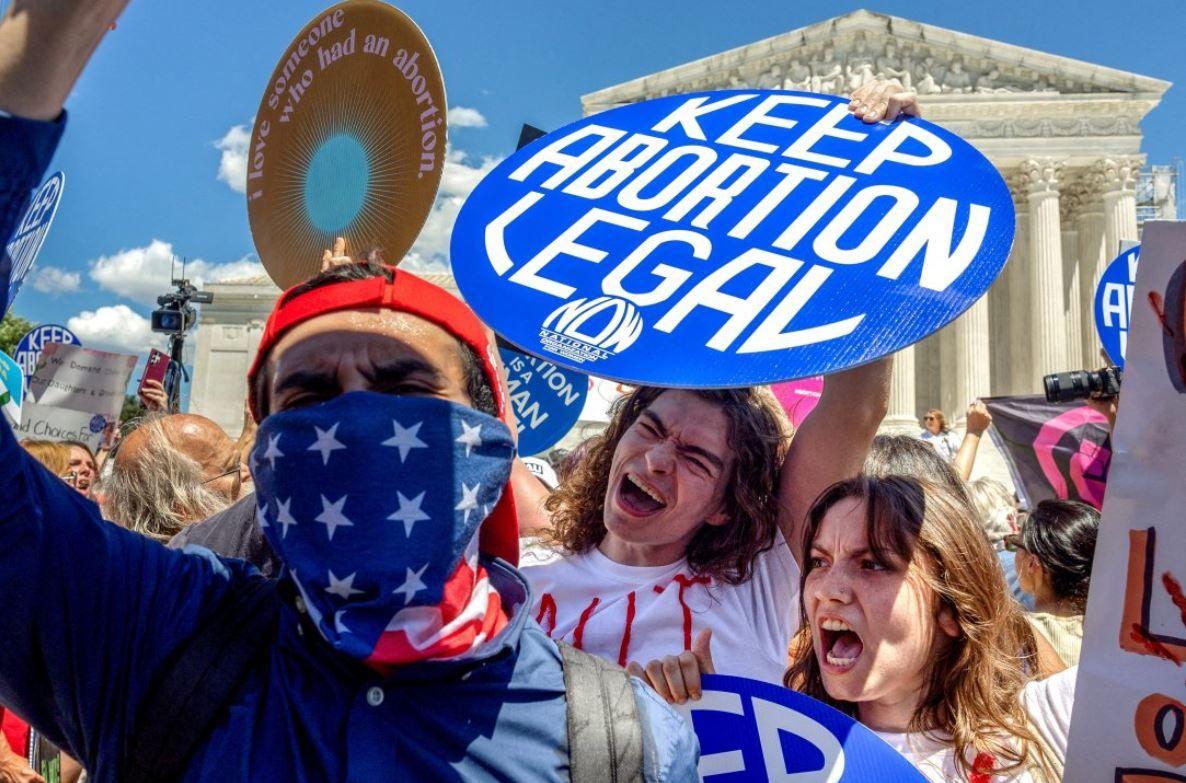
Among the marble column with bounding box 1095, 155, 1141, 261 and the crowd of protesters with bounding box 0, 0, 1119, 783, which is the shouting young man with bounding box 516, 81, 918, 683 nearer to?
the crowd of protesters with bounding box 0, 0, 1119, 783

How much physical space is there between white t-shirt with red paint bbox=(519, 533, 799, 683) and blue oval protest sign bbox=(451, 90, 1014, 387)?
0.67 meters

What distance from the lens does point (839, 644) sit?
6.29ft

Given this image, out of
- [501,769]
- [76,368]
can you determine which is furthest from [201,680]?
[76,368]

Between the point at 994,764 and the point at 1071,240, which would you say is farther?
the point at 1071,240

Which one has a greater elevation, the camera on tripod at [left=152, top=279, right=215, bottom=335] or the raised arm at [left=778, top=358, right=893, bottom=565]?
the camera on tripod at [left=152, top=279, right=215, bottom=335]

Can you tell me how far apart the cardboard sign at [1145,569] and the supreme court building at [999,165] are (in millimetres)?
26471

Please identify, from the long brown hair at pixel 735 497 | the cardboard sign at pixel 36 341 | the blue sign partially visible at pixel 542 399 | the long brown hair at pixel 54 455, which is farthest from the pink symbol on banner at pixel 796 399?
the cardboard sign at pixel 36 341

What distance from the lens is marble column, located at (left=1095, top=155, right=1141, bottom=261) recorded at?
1126 inches

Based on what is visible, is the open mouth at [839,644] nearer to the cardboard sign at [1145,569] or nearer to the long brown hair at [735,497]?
the long brown hair at [735,497]

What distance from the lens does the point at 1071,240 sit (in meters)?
31.3

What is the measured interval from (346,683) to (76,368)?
7.48 metres

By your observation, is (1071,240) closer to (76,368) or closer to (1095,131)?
(1095,131)

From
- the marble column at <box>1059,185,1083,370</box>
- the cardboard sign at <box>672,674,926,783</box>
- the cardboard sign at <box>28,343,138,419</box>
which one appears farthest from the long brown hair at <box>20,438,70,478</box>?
the marble column at <box>1059,185,1083,370</box>

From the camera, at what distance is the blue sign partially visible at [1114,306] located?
421cm
